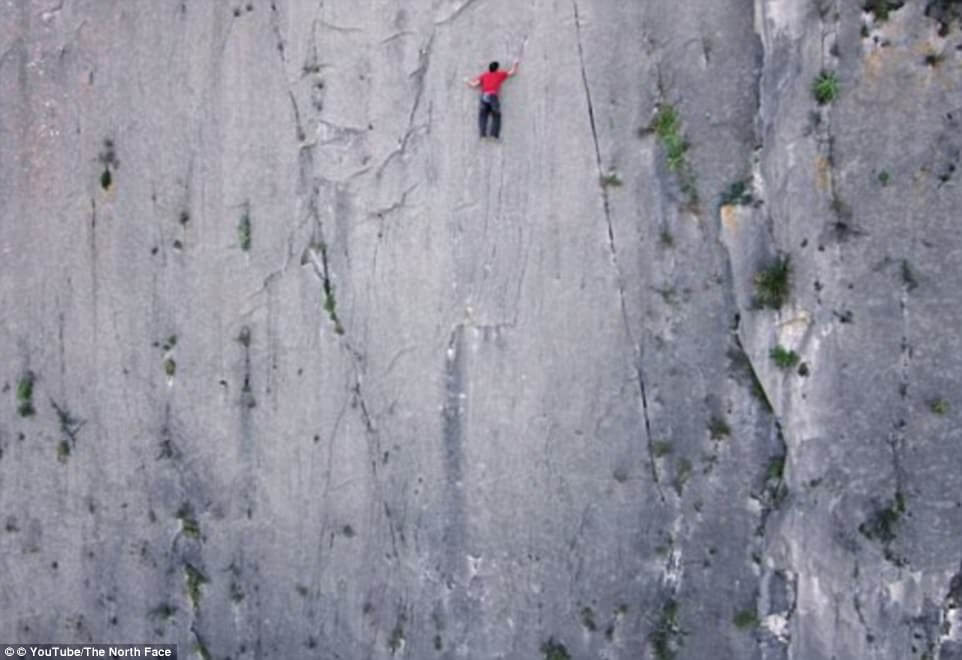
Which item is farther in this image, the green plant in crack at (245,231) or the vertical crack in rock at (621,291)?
the green plant in crack at (245,231)

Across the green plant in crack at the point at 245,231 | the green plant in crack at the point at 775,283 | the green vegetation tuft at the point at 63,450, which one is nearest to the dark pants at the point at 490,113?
the green plant in crack at the point at 245,231

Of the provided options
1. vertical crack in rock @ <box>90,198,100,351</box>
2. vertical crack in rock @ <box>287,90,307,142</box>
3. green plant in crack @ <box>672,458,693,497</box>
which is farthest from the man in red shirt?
vertical crack in rock @ <box>90,198,100,351</box>

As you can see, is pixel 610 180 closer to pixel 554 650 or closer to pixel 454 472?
pixel 454 472

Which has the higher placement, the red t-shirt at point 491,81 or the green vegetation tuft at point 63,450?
the red t-shirt at point 491,81

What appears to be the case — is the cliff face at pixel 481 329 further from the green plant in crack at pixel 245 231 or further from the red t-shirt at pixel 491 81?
the red t-shirt at pixel 491 81

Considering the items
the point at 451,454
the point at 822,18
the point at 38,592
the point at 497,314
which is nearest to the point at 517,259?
the point at 497,314

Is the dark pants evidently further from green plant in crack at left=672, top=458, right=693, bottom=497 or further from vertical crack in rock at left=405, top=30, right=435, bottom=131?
green plant in crack at left=672, top=458, right=693, bottom=497

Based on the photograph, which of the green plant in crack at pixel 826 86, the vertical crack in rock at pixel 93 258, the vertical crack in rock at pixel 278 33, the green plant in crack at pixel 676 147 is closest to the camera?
the green plant in crack at pixel 826 86
